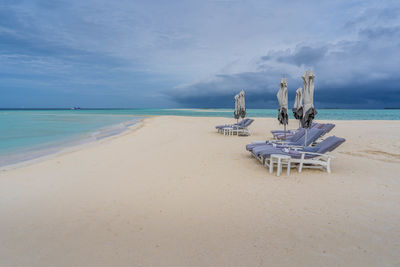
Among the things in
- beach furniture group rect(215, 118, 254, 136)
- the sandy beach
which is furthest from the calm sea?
beach furniture group rect(215, 118, 254, 136)

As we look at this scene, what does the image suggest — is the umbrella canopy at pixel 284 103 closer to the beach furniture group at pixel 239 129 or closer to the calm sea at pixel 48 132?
the beach furniture group at pixel 239 129

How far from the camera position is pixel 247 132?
482 inches

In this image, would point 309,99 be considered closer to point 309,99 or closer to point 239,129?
point 309,99

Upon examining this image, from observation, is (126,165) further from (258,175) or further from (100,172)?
(258,175)

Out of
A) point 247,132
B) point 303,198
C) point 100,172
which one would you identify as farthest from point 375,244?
point 247,132

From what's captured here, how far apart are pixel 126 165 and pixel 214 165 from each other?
7.25 feet

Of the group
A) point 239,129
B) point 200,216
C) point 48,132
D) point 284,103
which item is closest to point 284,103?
point 284,103

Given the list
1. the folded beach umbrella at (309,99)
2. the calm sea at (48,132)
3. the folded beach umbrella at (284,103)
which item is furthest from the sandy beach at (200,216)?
the calm sea at (48,132)

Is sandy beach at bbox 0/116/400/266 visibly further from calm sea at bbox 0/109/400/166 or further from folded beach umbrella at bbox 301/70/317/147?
calm sea at bbox 0/109/400/166

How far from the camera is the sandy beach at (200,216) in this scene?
244cm

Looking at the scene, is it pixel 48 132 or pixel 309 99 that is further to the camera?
pixel 48 132

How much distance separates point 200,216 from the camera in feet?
10.7

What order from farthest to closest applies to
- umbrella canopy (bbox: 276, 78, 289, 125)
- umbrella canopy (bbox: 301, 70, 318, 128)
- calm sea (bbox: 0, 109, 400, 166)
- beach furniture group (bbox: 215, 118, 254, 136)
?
beach furniture group (bbox: 215, 118, 254, 136) < calm sea (bbox: 0, 109, 400, 166) < umbrella canopy (bbox: 276, 78, 289, 125) < umbrella canopy (bbox: 301, 70, 318, 128)

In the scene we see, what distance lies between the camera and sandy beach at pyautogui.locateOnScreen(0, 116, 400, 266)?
2.44 meters
